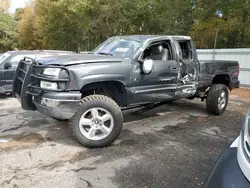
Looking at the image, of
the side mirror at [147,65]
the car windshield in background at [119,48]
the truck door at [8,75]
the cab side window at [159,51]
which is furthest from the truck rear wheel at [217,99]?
the truck door at [8,75]

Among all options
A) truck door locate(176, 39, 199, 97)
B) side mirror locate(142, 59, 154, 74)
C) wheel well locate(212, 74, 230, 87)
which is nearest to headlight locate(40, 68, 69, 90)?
side mirror locate(142, 59, 154, 74)

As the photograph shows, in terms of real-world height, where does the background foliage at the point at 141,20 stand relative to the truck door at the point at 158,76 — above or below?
above

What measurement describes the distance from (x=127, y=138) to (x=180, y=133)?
1075mm

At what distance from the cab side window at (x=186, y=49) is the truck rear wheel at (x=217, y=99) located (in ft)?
3.42

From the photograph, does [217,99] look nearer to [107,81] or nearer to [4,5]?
[107,81]

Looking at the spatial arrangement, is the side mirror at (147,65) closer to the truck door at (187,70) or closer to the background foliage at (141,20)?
the truck door at (187,70)

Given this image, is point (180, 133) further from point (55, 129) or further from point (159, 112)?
point (55, 129)

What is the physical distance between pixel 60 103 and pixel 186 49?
3.32 meters

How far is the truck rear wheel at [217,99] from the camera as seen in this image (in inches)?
224

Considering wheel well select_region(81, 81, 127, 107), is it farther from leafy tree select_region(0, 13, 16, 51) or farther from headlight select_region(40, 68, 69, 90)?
leafy tree select_region(0, 13, 16, 51)

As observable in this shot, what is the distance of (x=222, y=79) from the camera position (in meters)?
6.20

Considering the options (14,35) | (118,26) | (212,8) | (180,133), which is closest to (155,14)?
(118,26)

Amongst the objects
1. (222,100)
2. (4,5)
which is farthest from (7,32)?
(222,100)

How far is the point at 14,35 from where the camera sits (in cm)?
4044
